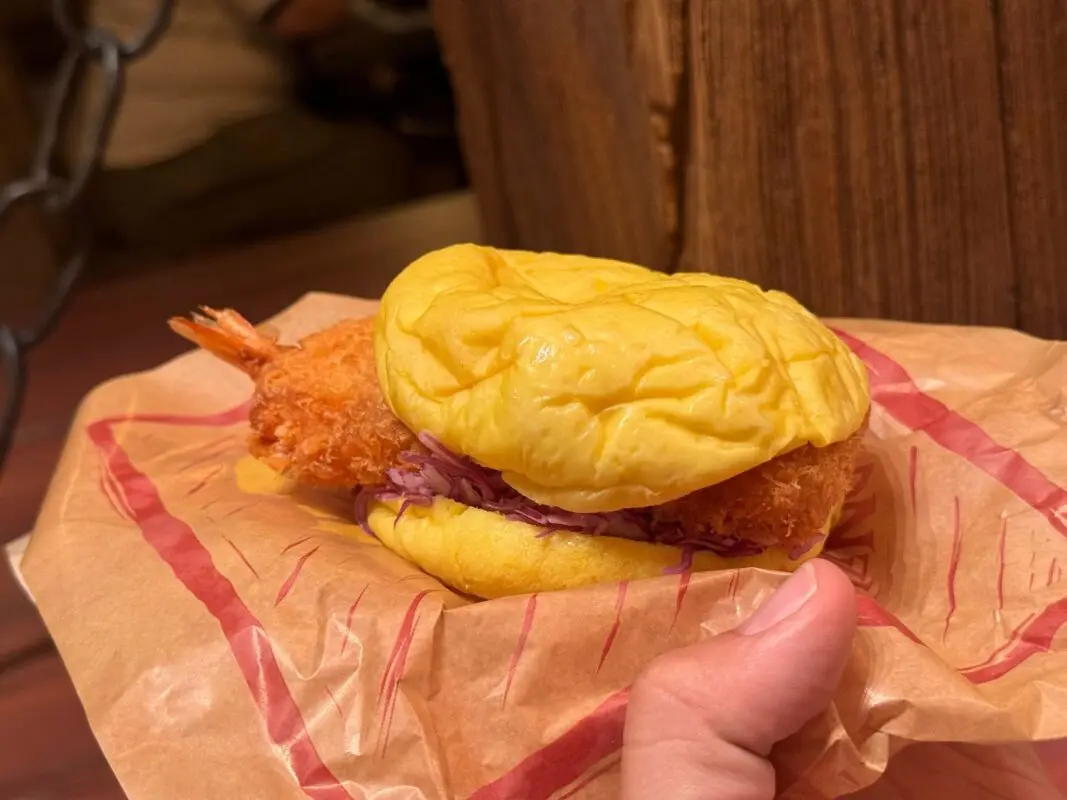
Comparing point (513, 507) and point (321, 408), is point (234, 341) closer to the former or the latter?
point (321, 408)

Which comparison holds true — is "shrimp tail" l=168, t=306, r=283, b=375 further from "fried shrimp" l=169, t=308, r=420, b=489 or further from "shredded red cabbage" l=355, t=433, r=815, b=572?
"shredded red cabbage" l=355, t=433, r=815, b=572

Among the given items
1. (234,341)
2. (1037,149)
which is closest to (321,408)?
(234,341)

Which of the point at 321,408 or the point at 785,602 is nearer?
the point at 785,602

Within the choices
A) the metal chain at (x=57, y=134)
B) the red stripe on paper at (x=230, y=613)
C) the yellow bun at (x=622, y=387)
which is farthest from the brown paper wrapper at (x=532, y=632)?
the metal chain at (x=57, y=134)

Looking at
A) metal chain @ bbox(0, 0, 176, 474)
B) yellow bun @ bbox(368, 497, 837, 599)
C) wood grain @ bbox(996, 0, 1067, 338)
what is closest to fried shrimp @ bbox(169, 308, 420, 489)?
yellow bun @ bbox(368, 497, 837, 599)

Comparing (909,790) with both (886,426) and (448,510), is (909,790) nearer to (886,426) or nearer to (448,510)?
(886,426)

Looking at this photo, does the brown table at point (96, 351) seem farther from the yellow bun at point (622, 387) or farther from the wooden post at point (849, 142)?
the wooden post at point (849, 142)

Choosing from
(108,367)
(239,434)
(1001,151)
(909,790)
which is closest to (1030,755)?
(909,790)
